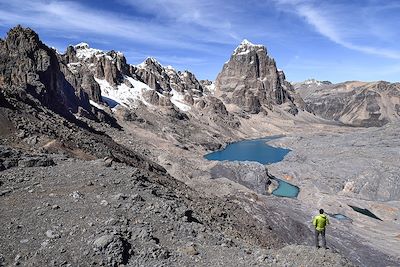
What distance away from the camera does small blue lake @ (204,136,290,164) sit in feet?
481

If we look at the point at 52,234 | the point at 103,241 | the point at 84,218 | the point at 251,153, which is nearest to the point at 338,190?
the point at 251,153

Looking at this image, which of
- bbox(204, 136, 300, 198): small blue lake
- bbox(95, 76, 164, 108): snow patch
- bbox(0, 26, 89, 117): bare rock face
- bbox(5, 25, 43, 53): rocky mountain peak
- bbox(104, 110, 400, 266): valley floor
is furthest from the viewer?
bbox(95, 76, 164, 108): snow patch

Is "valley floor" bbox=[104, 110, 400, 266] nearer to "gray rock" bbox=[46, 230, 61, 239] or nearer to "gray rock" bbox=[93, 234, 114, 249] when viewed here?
"gray rock" bbox=[93, 234, 114, 249]

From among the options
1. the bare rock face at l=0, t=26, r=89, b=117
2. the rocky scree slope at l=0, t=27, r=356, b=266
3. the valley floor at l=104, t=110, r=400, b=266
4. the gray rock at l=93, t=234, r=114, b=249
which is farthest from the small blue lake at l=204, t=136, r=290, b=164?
the gray rock at l=93, t=234, r=114, b=249

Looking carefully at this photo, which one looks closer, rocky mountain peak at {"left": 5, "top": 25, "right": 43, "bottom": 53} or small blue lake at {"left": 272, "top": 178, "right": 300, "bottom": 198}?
small blue lake at {"left": 272, "top": 178, "right": 300, "bottom": 198}

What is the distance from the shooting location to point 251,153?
533 feet

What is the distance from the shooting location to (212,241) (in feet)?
64.0

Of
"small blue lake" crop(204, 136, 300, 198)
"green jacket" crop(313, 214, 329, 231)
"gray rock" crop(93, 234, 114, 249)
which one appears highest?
"green jacket" crop(313, 214, 329, 231)

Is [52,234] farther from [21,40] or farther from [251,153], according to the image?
[251,153]

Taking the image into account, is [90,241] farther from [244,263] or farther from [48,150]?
[48,150]

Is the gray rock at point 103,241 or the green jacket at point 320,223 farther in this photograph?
the green jacket at point 320,223

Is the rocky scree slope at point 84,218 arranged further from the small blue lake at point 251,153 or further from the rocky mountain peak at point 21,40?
the small blue lake at point 251,153

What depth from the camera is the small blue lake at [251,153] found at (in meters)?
146

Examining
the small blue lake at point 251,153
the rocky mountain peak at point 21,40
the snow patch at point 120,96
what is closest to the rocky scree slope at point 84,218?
the rocky mountain peak at point 21,40
